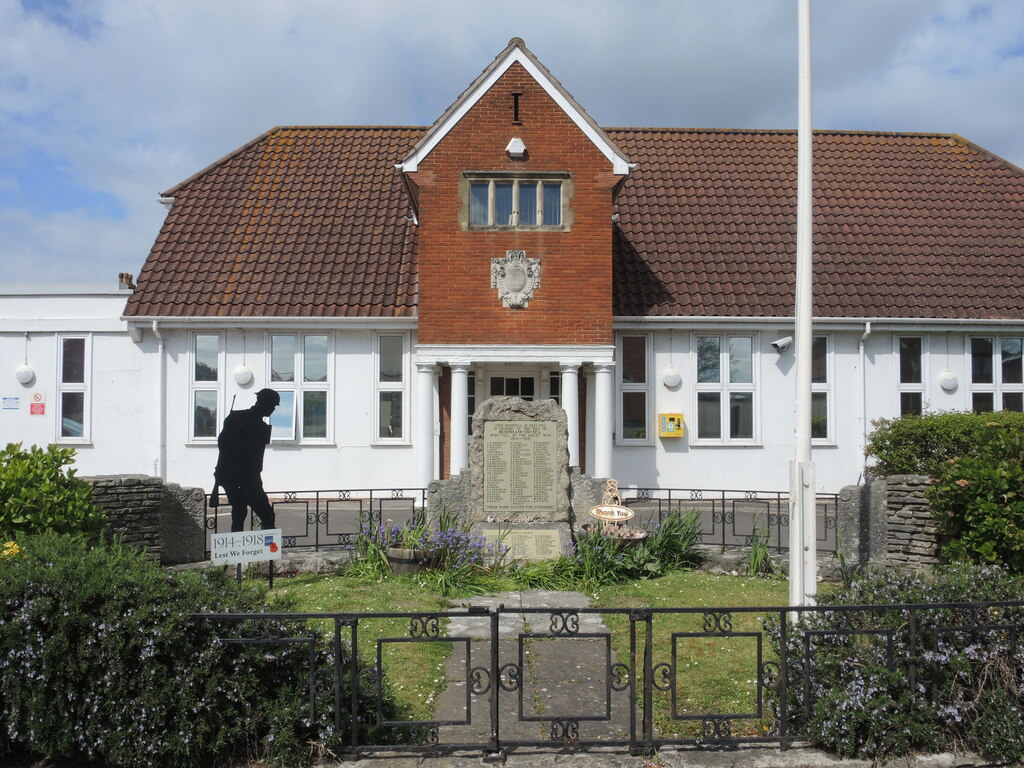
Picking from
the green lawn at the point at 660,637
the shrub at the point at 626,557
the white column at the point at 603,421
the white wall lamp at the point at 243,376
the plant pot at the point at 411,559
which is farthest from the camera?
the white wall lamp at the point at 243,376

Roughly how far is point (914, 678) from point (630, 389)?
12.1 m

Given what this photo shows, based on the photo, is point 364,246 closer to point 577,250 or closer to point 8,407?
point 577,250

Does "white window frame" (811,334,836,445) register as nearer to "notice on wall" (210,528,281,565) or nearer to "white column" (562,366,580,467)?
"white column" (562,366,580,467)

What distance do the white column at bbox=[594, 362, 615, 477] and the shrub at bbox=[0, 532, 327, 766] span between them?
36.3ft

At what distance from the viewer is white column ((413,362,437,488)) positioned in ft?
51.3

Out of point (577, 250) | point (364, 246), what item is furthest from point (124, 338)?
point (577, 250)

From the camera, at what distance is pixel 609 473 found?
15.8m

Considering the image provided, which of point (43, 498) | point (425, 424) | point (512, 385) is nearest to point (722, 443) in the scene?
point (512, 385)

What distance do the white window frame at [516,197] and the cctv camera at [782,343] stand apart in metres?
5.16

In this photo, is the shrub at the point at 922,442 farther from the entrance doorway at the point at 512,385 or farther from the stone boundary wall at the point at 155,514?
the stone boundary wall at the point at 155,514

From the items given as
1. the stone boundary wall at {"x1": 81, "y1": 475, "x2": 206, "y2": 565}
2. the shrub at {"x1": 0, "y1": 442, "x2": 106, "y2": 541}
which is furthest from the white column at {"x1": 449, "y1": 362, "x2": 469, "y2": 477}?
the shrub at {"x1": 0, "y1": 442, "x2": 106, "y2": 541}

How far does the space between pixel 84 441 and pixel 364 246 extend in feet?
23.0

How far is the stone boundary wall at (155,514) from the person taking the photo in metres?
10.1

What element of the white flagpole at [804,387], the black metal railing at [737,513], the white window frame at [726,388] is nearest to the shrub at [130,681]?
the white flagpole at [804,387]
